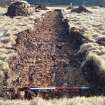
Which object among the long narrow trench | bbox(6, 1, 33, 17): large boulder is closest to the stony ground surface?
the long narrow trench

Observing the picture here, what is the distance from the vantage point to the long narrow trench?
18.1m

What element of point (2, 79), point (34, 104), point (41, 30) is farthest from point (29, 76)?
point (41, 30)

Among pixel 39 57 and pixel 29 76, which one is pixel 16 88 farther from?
pixel 39 57

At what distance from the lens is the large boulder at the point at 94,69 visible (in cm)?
1716

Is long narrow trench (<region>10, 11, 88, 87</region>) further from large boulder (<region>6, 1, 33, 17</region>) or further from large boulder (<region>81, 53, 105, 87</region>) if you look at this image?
large boulder (<region>6, 1, 33, 17</region>)

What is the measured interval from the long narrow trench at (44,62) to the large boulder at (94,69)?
1.32ft

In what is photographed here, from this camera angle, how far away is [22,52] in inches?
958


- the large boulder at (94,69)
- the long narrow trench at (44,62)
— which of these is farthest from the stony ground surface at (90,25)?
the large boulder at (94,69)

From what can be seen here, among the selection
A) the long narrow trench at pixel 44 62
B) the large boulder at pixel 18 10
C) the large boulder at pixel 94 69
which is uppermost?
the large boulder at pixel 94 69

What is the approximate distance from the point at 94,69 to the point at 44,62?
4.32 m

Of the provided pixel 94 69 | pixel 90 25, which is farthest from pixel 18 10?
pixel 94 69

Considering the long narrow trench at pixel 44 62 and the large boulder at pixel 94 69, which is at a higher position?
the large boulder at pixel 94 69

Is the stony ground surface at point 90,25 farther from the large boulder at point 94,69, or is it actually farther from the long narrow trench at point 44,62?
the large boulder at point 94,69

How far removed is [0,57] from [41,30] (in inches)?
601
